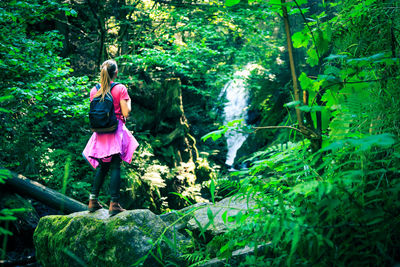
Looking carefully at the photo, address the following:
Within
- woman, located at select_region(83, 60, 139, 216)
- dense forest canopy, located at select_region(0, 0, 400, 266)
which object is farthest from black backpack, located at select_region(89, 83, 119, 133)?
dense forest canopy, located at select_region(0, 0, 400, 266)

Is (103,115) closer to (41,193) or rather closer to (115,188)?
(115,188)

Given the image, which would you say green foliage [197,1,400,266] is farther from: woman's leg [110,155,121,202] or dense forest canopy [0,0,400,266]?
woman's leg [110,155,121,202]

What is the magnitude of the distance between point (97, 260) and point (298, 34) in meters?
2.80

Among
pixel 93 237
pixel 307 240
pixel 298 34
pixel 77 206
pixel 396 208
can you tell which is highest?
pixel 298 34

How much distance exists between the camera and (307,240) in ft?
3.36

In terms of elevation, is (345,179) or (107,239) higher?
(345,179)

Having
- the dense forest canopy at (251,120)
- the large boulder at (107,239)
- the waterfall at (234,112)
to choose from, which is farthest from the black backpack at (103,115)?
the waterfall at (234,112)

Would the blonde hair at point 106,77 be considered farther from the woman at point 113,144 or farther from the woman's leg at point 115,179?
the woman's leg at point 115,179

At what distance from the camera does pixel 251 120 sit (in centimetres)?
1433

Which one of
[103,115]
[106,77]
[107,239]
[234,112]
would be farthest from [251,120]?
[107,239]

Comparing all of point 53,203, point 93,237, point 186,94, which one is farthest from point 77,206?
point 186,94

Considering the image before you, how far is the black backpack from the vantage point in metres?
2.81

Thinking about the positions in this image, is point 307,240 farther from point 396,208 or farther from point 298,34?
point 298,34

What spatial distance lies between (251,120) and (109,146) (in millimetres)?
12165
